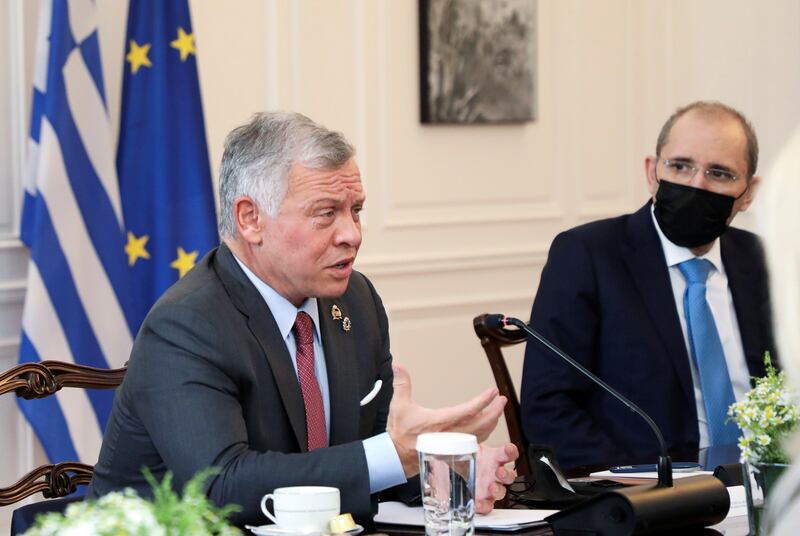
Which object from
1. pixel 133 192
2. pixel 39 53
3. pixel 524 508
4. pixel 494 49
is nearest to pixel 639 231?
pixel 524 508

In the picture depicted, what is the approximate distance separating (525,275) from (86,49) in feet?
8.25

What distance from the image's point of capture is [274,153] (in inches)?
95.8

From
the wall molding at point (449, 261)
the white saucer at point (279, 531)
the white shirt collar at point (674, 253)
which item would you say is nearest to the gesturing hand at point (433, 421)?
the white saucer at point (279, 531)

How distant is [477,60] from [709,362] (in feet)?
8.65

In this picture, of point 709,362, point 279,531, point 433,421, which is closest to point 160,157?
point 709,362

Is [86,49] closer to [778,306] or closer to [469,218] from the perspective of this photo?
[469,218]

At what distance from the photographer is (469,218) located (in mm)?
5605

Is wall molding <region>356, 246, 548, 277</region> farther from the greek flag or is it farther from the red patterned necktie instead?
the red patterned necktie

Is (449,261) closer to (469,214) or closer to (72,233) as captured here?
(469,214)

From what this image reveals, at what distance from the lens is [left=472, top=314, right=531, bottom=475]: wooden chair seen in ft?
10.4

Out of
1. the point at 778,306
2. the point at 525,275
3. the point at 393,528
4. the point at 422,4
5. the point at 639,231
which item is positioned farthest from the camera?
the point at 525,275

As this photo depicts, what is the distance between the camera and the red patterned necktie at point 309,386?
243 centimetres

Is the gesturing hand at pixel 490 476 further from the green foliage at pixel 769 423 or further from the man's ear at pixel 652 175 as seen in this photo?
the man's ear at pixel 652 175

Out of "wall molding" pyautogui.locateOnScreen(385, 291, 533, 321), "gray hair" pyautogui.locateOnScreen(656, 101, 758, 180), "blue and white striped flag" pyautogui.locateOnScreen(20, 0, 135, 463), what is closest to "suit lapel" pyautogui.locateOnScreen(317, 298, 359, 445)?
"gray hair" pyautogui.locateOnScreen(656, 101, 758, 180)
